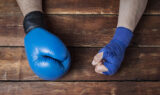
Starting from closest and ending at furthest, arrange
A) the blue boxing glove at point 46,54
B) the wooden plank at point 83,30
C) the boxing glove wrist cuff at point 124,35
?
1. the blue boxing glove at point 46,54
2. the boxing glove wrist cuff at point 124,35
3. the wooden plank at point 83,30

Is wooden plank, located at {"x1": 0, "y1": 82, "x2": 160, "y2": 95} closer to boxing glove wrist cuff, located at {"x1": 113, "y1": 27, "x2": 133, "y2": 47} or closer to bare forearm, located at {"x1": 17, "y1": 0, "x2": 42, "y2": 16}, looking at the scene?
boxing glove wrist cuff, located at {"x1": 113, "y1": 27, "x2": 133, "y2": 47}

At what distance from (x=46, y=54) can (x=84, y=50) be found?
0.92 feet

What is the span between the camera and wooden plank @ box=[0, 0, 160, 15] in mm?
1114

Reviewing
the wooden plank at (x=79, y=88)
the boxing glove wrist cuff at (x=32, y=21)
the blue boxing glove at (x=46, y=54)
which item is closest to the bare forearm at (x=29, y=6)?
the boxing glove wrist cuff at (x=32, y=21)

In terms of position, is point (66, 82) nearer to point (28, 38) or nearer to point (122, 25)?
point (28, 38)

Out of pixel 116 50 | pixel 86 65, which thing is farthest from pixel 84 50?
pixel 116 50

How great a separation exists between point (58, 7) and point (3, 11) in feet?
1.07

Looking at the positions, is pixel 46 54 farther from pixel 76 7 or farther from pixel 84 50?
pixel 76 7

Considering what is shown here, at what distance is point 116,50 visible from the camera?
36.0 inches

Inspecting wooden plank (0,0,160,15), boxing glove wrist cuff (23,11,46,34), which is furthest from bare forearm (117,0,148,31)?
boxing glove wrist cuff (23,11,46,34)

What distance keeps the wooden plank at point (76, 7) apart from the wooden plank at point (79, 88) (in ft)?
1.41

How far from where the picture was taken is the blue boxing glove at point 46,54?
814 millimetres

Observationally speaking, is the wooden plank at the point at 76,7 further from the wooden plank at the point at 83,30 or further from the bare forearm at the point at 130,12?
the bare forearm at the point at 130,12

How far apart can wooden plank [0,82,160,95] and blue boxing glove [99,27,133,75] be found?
0.10 meters
